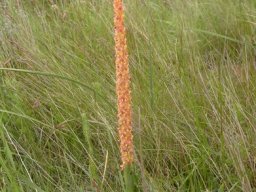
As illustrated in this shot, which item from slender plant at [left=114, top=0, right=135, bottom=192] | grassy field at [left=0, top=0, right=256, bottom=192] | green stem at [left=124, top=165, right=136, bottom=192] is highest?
slender plant at [left=114, top=0, right=135, bottom=192]

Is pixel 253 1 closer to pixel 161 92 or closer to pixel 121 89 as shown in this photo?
pixel 161 92

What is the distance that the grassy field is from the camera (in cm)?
166

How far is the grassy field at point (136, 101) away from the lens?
1.66 metres

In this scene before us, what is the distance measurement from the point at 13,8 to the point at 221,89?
5.16 ft

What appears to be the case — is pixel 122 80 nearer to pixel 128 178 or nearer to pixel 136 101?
pixel 128 178

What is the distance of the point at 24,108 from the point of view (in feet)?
6.97

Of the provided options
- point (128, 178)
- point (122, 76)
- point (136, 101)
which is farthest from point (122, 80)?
point (136, 101)

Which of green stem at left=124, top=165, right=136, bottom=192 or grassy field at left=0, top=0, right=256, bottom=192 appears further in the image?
grassy field at left=0, top=0, right=256, bottom=192

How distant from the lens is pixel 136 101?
80.9 inches

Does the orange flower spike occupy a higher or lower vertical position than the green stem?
higher

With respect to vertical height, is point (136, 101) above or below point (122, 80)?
below

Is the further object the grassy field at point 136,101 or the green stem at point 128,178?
the grassy field at point 136,101

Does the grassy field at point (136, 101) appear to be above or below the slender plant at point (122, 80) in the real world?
below

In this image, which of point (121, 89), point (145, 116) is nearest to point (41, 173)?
point (145, 116)
